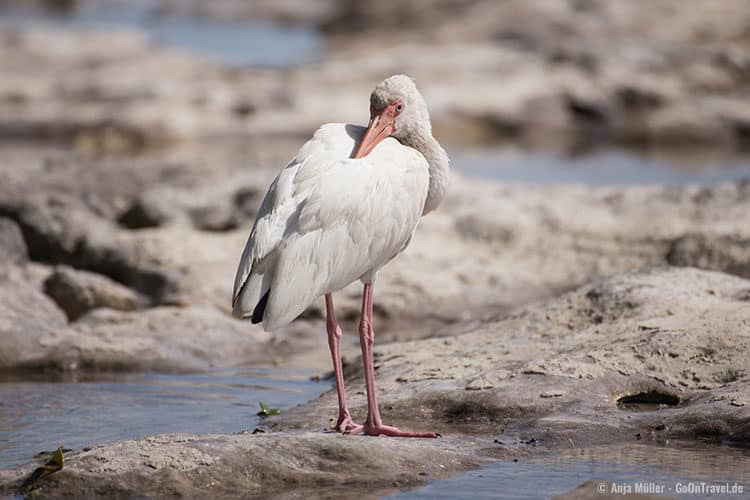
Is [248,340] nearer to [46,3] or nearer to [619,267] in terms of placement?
[619,267]

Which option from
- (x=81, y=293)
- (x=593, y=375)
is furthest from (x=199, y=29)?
(x=593, y=375)

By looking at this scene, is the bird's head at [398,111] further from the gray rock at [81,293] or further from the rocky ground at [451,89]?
the rocky ground at [451,89]

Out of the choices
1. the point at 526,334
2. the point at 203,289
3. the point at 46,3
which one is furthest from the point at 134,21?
the point at 526,334

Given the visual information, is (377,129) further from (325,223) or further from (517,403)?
(517,403)

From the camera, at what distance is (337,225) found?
5645mm

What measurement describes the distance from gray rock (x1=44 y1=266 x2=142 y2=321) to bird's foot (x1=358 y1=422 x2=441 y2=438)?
3.92 meters

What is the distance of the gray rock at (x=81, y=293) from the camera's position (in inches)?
355

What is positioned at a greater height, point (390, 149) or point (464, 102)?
point (464, 102)

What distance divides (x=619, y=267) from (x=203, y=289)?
323cm

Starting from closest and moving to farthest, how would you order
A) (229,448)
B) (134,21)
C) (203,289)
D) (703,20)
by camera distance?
(229,448) → (203,289) → (703,20) → (134,21)

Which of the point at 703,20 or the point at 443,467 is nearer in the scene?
the point at 443,467

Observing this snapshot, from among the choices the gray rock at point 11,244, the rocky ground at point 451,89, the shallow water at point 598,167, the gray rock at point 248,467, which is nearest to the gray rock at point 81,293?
the gray rock at point 11,244

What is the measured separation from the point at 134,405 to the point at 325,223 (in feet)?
6.62

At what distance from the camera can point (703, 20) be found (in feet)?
81.1
